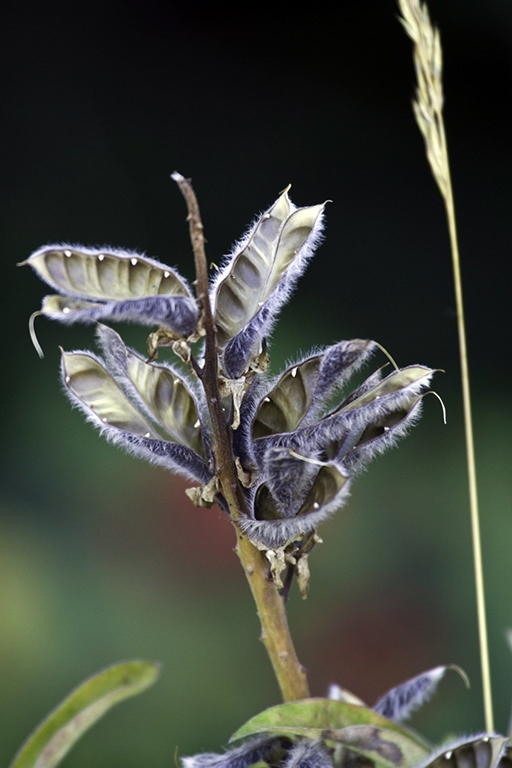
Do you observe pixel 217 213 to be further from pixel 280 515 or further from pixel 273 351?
pixel 280 515

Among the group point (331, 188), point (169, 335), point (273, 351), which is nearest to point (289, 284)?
point (169, 335)

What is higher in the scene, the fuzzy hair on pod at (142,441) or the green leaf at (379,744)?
the fuzzy hair on pod at (142,441)

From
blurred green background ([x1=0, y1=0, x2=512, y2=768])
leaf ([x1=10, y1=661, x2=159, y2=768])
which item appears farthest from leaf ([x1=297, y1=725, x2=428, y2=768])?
blurred green background ([x1=0, y1=0, x2=512, y2=768])

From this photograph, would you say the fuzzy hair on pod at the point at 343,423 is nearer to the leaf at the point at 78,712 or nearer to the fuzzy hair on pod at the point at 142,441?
the fuzzy hair on pod at the point at 142,441

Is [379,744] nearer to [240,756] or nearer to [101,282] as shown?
[240,756]

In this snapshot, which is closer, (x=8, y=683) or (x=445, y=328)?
(x=8, y=683)

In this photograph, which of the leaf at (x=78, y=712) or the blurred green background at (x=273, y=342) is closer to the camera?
the leaf at (x=78, y=712)

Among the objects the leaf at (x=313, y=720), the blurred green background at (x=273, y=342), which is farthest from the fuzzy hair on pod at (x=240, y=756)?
the blurred green background at (x=273, y=342)
